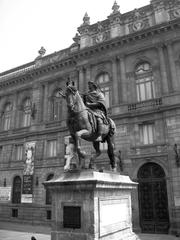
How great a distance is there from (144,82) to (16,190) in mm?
18734

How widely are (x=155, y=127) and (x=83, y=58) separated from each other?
11.7 m

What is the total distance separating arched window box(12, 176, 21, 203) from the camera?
2686 cm

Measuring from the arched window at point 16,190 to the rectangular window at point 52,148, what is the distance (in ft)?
16.6

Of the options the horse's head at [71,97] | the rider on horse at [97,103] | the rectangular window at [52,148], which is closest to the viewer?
the horse's head at [71,97]

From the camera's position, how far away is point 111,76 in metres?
25.1

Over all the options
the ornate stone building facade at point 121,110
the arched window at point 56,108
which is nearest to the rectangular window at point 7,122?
the ornate stone building facade at point 121,110

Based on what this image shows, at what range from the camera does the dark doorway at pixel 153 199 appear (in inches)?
749

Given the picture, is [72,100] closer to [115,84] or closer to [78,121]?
[78,121]

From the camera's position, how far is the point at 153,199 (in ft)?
64.8

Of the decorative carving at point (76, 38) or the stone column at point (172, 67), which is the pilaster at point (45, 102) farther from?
the stone column at point (172, 67)

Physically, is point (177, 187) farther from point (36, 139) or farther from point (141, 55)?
point (36, 139)

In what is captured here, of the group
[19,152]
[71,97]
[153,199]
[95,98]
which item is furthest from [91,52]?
[71,97]

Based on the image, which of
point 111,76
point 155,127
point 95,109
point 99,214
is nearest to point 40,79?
point 111,76

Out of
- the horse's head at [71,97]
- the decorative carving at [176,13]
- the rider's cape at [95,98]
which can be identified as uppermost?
the decorative carving at [176,13]
